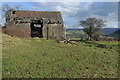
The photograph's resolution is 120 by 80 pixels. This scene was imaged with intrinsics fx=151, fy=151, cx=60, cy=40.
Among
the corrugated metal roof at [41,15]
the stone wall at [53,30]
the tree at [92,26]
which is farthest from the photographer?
the tree at [92,26]

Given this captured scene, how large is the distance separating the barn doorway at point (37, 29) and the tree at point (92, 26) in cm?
2473

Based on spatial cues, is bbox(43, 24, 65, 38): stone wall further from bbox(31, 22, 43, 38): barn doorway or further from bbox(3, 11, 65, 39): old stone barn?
bbox(31, 22, 43, 38): barn doorway

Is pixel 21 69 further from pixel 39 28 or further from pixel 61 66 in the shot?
pixel 39 28

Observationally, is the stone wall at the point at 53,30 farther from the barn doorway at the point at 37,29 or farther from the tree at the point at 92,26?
the tree at the point at 92,26

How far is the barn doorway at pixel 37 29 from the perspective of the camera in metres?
29.4

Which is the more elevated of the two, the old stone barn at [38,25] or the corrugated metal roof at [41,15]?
the corrugated metal roof at [41,15]

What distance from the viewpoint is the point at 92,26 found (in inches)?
2013

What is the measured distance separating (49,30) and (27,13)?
6.31m

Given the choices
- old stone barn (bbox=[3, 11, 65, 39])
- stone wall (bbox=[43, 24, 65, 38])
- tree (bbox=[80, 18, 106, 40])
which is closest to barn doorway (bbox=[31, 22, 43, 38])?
old stone barn (bbox=[3, 11, 65, 39])

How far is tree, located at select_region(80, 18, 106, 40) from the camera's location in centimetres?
5078

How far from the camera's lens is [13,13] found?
100 ft

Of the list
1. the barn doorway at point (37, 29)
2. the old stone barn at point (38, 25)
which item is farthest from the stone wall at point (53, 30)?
the barn doorway at point (37, 29)

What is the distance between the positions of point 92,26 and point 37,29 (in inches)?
1040

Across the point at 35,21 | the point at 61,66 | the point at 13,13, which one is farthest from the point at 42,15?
the point at 61,66
